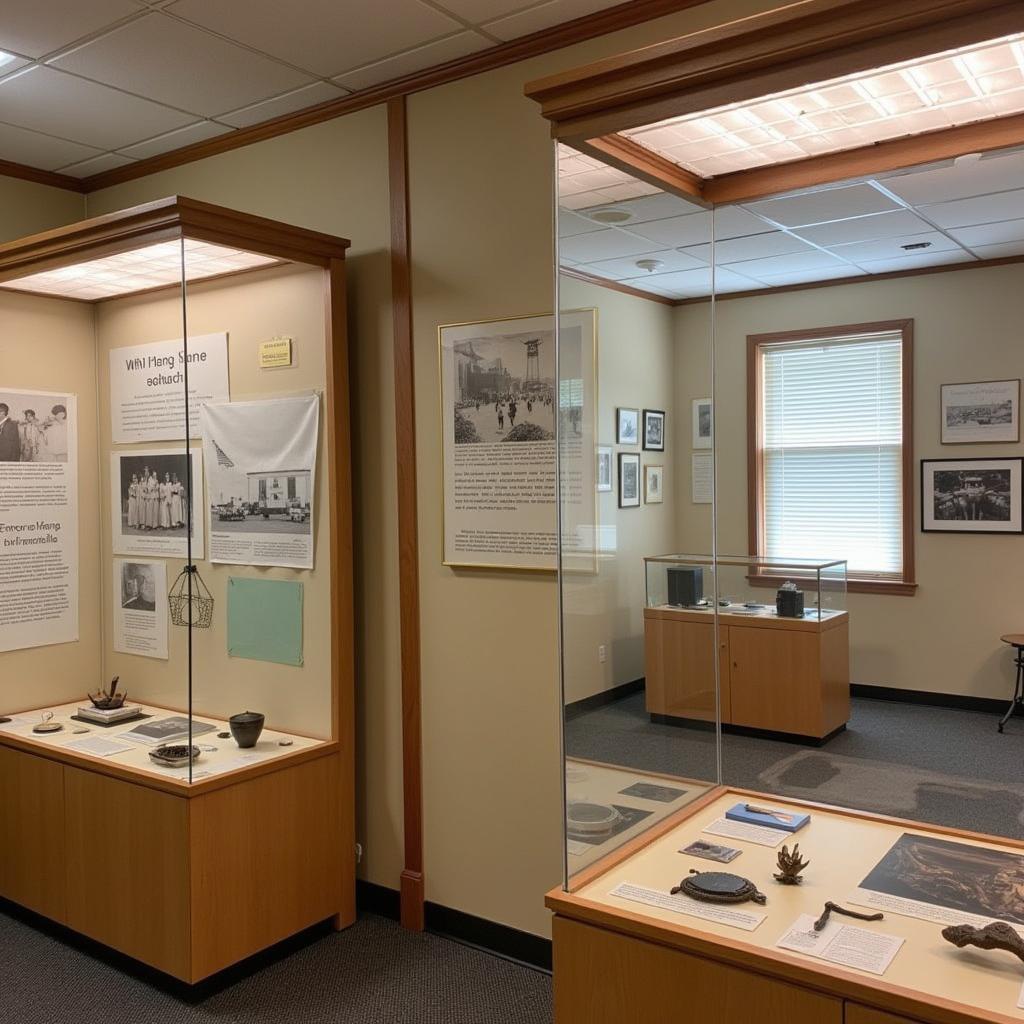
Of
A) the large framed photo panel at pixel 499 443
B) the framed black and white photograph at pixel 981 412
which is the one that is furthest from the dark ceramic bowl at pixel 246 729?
the framed black and white photograph at pixel 981 412

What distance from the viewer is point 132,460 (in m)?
3.80

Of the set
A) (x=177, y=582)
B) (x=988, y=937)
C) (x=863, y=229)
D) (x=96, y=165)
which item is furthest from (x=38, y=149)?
(x=988, y=937)

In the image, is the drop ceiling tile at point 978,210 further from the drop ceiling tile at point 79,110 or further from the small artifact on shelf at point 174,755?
the small artifact on shelf at point 174,755

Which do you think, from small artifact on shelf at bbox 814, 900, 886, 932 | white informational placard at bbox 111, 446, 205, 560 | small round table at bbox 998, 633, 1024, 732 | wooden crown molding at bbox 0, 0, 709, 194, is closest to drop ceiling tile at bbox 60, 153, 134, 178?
wooden crown molding at bbox 0, 0, 709, 194

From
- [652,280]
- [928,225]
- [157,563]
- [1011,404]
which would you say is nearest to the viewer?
[652,280]

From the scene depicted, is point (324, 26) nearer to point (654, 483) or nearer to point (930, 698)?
point (654, 483)

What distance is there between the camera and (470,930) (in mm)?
3123

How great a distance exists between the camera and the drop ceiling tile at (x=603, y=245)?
6.40 ft

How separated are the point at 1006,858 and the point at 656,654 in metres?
0.81

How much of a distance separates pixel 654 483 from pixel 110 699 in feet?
8.56

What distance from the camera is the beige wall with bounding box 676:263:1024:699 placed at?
455 centimetres

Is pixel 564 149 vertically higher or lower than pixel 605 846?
higher

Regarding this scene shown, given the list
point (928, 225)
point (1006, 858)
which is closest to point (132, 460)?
point (1006, 858)

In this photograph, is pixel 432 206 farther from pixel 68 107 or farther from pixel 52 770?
pixel 52 770
